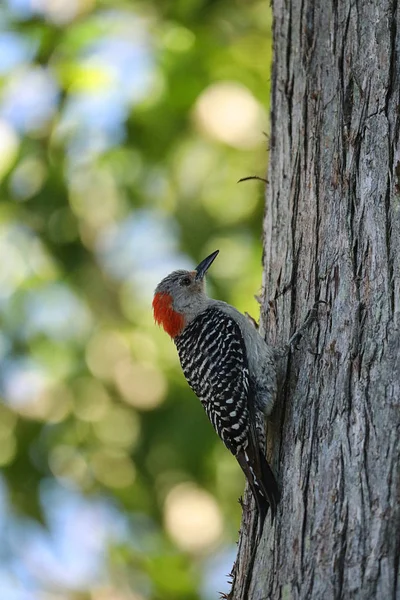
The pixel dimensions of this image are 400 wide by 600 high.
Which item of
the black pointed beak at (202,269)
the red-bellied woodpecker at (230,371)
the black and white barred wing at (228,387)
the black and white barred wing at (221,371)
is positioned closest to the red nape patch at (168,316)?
the red-bellied woodpecker at (230,371)

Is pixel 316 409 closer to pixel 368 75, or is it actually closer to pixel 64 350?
pixel 368 75

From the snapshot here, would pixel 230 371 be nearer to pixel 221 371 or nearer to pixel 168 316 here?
pixel 221 371

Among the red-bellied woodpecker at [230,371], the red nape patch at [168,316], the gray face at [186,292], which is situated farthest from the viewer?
the gray face at [186,292]

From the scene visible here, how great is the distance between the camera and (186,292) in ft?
20.3

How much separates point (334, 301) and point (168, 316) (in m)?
2.03

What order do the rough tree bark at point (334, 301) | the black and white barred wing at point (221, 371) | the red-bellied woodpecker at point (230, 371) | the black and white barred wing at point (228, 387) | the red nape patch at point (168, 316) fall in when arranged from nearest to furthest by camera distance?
the rough tree bark at point (334, 301)
the black and white barred wing at point (228, 387)
the red-bellied woodpecker at point (230, 371)
the black and white barred wing at point (221, 371)
the red nape patch at point (168, 316)

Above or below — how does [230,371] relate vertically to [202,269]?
below

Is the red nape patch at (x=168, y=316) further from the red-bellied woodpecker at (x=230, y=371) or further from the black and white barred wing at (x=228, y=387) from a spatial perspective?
the black and white barred wing at (x=228, y=387)

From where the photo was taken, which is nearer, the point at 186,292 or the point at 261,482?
the point at 261,482

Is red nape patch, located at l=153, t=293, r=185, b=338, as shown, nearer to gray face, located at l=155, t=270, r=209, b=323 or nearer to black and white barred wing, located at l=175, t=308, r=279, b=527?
gray face, located at l=155, t=270, r=209, b=323

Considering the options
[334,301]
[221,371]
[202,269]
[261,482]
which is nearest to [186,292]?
[202,269]

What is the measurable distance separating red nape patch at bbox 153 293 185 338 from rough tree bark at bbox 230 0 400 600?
98 cm

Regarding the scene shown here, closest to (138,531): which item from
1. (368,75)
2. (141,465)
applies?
(141,465)

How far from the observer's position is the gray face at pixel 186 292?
602 cm
